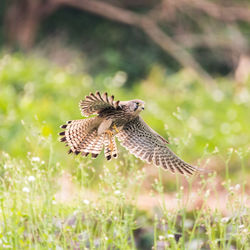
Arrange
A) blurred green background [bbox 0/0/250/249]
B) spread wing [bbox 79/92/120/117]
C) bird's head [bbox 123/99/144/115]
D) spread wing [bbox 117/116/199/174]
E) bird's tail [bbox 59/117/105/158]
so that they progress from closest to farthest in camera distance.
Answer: spread wing [bbox 79/92/120/117] → bird's head [bbox 123/99/144/115] → bird's tail [bbox 59/117/105/158] → spread wing [bbox 117/116/199/174] → blurred green background [bbox 0/0/250/249]

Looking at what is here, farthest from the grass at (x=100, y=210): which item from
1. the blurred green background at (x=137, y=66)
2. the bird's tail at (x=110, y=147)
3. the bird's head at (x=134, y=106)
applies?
the blurred green background at (x=137, y=66)

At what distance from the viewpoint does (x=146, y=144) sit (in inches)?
131

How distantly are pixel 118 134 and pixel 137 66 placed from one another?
12249mm

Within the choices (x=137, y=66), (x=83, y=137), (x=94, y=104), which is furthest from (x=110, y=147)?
(x=137, y=66)

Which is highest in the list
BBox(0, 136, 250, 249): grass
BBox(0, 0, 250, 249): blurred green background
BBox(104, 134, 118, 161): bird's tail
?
BBox(0, 0, 250, 249): blurred green background

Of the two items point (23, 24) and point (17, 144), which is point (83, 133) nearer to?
point (17, 144)

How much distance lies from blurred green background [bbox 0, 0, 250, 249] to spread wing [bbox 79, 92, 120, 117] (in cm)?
276

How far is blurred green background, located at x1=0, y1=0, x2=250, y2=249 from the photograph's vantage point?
7637 mm

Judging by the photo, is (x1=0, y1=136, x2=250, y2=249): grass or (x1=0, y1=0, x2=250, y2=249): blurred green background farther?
(x1=0, y1=0, x2=250, y2=249): blurred green background

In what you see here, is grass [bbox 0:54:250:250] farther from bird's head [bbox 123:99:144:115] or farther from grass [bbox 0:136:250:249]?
bird's head [bbox 123:99:144:115]

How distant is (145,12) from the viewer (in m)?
16.1

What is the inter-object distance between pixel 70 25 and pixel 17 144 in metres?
10.2

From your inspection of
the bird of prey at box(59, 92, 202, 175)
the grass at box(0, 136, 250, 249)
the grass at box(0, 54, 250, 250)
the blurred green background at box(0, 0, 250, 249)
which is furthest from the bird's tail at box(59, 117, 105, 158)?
the blurred green background at box(0, 0, 250, 249)

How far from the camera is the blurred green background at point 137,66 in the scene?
301 inches
